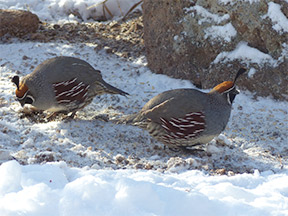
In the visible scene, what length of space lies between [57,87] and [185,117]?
135 centimetres

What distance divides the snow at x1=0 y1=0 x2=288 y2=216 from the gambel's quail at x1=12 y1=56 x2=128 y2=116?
19cm

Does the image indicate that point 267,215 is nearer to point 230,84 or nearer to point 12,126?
point 230,84

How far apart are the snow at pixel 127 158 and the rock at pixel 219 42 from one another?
0.06 m

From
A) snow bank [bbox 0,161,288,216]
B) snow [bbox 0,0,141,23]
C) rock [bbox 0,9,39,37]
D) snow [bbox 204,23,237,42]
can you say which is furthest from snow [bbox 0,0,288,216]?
snow [bbox 0,0,141,23]

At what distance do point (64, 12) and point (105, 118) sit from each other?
3194 mm

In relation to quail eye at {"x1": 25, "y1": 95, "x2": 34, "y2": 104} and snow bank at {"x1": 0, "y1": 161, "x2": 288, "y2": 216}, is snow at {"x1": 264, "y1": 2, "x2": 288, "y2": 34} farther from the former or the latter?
quail eye at {"x1": 25, "y1": 95, "x2": 34, "y2": 104}

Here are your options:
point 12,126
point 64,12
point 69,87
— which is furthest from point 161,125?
point 64,12

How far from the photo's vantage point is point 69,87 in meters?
4.64

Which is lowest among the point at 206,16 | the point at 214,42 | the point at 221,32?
the point at 214,42

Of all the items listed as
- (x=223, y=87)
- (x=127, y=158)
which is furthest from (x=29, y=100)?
(x=223, y=87)

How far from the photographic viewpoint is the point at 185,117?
4102mm

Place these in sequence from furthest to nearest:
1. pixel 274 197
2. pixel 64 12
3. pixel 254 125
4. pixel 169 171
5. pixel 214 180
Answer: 1. pixel 64 12
2. pixel 254 125
3. pixel 169 171
4. pixel 214 180
5. pixel 274 197

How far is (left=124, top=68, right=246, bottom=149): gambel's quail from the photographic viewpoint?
4109 millimetres

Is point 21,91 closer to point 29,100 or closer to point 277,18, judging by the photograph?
point 29,100
